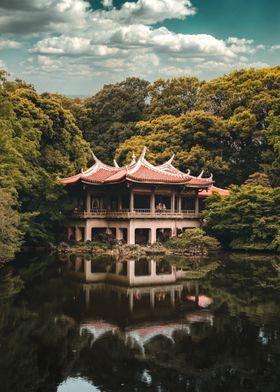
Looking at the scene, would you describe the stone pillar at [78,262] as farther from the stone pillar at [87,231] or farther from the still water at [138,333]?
the stone pillar at [87,231]

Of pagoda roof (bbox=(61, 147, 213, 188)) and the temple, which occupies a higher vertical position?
pagoda roof (bbox=(61, 147, 213, 188))

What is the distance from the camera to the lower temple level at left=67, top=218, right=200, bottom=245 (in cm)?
3203

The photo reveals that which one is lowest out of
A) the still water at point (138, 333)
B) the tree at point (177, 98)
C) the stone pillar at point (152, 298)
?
the stone pillar at point (152, 298)

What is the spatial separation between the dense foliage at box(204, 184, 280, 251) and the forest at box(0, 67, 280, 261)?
0.06m

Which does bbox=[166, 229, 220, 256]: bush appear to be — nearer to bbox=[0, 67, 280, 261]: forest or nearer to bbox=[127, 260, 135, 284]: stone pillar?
bbox=[0, 67, 280, 261]: forest

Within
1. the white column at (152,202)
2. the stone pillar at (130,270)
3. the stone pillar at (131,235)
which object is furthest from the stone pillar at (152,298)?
the white column at (152,202)

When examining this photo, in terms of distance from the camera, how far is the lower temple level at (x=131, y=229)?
32031 millimetres

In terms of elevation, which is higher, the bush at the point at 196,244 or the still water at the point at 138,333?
the still water at the point at 138,333

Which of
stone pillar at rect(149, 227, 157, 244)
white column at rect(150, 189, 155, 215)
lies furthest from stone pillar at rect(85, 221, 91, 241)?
white column at rect(150, 189, 155, 215)

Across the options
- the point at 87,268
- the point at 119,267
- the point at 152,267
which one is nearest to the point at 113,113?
the point at 119,267

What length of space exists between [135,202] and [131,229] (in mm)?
4433

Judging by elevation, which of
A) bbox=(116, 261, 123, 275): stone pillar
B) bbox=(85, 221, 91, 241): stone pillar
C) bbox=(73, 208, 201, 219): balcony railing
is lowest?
bbox=(85, 221, 91, 241): stone pillar

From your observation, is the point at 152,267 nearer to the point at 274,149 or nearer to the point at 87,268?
the point at 87,268

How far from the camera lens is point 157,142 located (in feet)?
143
